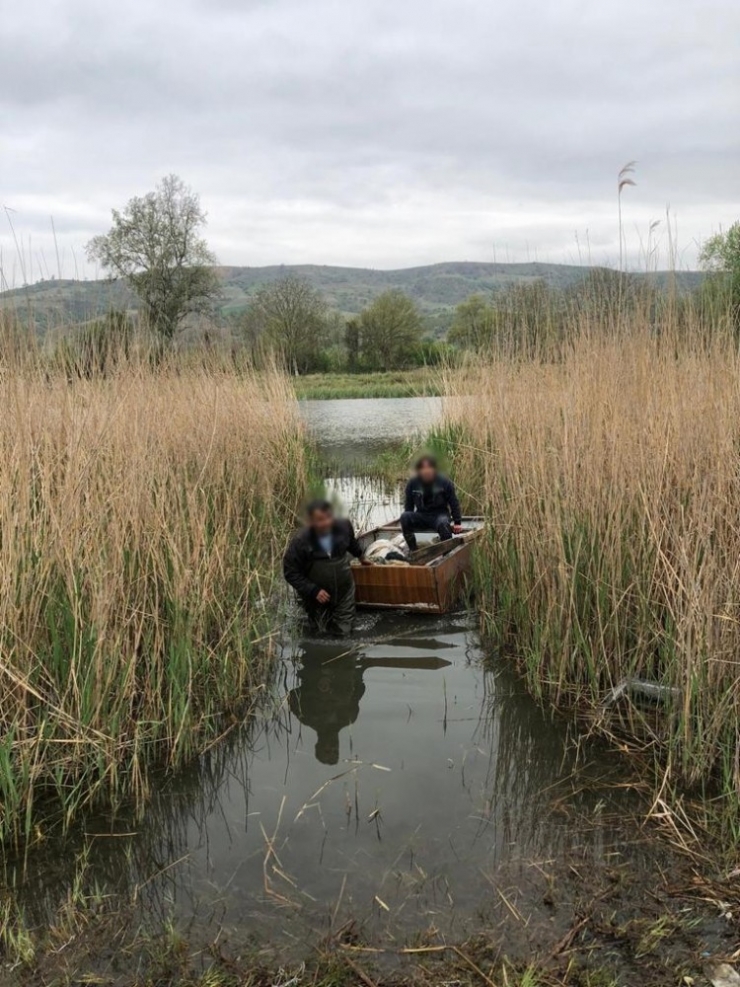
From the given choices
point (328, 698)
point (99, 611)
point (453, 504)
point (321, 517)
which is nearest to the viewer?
point (99, 611)

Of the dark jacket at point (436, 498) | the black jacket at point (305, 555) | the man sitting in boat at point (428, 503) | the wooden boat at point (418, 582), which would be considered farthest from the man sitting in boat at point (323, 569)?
the dark jacket at point (436, 498)

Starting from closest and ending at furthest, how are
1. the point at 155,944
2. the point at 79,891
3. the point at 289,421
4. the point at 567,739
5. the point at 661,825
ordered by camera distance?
the point at 155,944
the point at 79,891
the point at 661,825
the point at 567,739
the point at 289,421

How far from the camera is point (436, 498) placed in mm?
7086

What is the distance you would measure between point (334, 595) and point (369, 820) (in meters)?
2.51

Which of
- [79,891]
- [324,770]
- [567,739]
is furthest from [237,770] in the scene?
[567,739]

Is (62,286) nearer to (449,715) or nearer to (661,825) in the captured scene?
(449,715)

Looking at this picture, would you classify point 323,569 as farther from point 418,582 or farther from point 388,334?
point 388,334

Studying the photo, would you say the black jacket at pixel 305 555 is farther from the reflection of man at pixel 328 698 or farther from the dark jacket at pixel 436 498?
the dark jacket at pixel 436 498

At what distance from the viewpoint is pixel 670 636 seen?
363 cm

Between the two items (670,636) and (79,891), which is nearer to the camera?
(79,891)

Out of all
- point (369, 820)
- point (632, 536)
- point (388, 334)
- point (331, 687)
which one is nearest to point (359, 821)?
point (369, 820)

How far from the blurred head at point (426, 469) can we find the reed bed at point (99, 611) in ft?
7.00

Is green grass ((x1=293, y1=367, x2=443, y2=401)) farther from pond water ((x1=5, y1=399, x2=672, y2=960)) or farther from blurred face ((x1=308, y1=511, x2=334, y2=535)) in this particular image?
pond water ((x1=5, y1=399, x2=672, y2=960))

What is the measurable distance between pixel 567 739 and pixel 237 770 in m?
1.61
